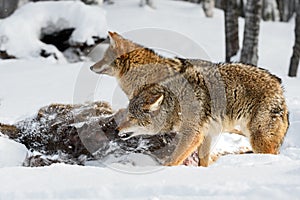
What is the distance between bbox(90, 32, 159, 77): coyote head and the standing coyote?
0.28m

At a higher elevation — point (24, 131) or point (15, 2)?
point (24, 131)

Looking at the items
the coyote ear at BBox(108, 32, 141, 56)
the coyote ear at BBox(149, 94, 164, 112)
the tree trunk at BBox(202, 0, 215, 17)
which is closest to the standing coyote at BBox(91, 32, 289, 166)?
the coyote ear at BBox(149, 94, 164, 112)

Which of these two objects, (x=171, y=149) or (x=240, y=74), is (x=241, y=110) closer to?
(x=240, y=74)

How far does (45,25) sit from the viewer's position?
1381cm

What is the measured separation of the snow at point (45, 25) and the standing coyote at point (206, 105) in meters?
7.10

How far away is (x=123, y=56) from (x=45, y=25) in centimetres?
777

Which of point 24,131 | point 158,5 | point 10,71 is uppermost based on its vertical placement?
point 24,131

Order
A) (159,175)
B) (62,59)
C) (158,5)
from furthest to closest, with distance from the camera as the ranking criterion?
1. (158,5)
2. (62,59)
3. (159,175)

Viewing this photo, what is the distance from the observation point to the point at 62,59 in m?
12.9

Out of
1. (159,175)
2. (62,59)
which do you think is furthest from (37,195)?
(62,59)

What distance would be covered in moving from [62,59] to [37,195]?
9.28m

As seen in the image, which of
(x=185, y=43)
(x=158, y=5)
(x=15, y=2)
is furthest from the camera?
(x=158, y=5)

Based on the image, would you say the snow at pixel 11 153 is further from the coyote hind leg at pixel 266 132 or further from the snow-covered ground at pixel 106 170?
the coyote hind leg at pixel 266 132

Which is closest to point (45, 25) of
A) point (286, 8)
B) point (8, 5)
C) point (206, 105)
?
point (8, 5)
